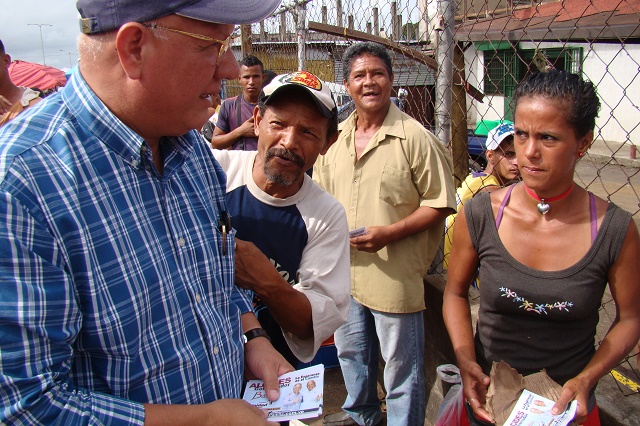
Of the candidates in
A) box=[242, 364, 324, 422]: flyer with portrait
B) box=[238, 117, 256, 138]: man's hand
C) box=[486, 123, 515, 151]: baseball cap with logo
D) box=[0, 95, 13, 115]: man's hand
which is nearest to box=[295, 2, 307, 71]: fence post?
box=[238, 117, 256, 138]: man's hand

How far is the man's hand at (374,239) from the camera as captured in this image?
2.92 metres

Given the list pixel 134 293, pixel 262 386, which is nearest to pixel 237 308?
pixel 262 386

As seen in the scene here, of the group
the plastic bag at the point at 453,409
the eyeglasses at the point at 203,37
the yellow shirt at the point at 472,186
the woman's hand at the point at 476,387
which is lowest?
the plastic bag at the point at 453,409

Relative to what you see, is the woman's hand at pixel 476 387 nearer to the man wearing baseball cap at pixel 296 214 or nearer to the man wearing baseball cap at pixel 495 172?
the man wearing baseball cap at pixel 296 214

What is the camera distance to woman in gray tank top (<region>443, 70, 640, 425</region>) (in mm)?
1812

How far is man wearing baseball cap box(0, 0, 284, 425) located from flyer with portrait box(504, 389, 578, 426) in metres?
0.88

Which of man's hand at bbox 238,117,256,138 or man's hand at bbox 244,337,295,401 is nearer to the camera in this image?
man's hand at bbox 244,337,295,401

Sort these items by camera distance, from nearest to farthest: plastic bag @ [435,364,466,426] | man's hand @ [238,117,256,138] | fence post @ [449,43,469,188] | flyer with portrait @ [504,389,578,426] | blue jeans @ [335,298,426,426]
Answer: flyer with portrait @ [504,389,578,426], plastic bag @ [435,364,466,426], blue jeans @ [335,298,426,426], fence post @ [449,43,469,188], man's hand @ [238,117,256,138]

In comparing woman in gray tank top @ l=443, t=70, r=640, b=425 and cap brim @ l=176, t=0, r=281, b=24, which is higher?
cap brim @ l=176, t=0, r=281, b=24

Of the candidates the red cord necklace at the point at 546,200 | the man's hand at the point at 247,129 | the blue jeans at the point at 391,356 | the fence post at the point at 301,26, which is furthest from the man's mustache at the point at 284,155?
the fence post at the point at 301,26

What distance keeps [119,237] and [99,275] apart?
9 cm

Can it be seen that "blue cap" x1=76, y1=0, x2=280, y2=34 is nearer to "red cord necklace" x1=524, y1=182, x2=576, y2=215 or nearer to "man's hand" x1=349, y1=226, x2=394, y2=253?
"red cord necklace" x1=524, y1=182, x2=576, y2=215

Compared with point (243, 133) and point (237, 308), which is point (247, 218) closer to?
point (237, 308)

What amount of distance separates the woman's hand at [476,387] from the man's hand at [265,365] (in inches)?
31.7
